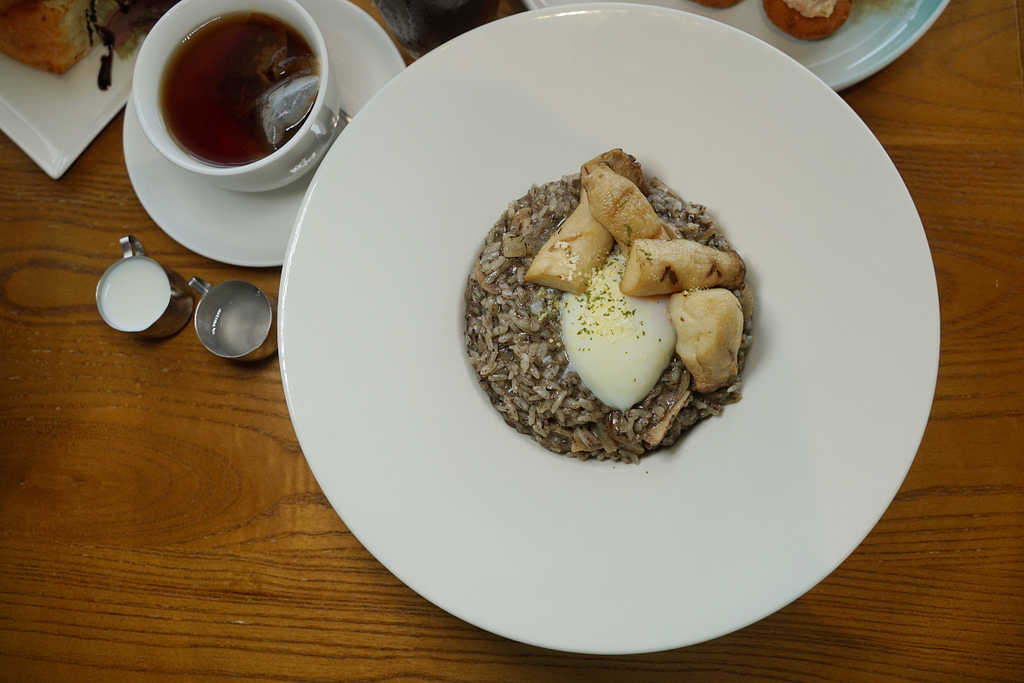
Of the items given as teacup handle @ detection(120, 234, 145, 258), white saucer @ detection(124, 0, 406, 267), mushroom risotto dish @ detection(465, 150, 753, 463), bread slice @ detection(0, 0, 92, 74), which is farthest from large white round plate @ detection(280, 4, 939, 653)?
bread slice @ detection(0, 0, 92, 74)

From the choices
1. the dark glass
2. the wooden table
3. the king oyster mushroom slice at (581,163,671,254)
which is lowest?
the wooden table

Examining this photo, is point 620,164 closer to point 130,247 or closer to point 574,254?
point 574,254

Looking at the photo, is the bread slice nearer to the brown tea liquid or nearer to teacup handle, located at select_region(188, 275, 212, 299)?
the brown tea liquid

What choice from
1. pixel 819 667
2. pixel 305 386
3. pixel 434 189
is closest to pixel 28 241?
pixel 305 386

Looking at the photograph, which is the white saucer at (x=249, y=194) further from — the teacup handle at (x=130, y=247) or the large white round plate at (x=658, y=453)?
the large white round plate at (x=658, y=453)

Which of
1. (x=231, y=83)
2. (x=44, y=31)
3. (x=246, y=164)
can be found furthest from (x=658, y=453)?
(x=44, y=31)

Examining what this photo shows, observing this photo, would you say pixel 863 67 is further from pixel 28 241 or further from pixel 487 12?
pixel 28 241

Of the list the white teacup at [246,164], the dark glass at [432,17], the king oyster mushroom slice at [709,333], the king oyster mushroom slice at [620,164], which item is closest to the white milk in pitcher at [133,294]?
the white teacup at [246,164]
